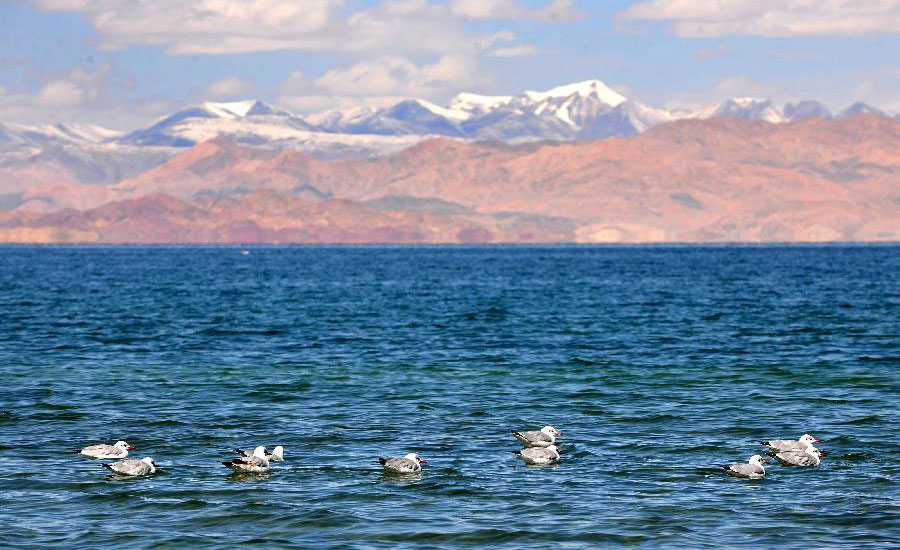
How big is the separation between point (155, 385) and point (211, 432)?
10.7 meters

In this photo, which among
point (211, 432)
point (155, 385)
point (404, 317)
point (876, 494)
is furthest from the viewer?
point (404, 317)

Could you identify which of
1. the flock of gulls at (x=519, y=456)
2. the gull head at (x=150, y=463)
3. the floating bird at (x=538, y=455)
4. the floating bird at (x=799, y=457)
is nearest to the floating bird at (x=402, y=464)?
the flock of gulls at (x=519, y=456)

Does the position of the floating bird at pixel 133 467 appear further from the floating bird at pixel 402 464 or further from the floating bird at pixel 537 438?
the floating bird at pixel 537 438

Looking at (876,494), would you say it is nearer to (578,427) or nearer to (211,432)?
(578,427)

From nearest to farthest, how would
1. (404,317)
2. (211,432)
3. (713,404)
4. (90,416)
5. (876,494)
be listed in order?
(876,494) < (211,432) < (90,416) < (713,404) < (404,317)

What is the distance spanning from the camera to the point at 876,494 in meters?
24.9

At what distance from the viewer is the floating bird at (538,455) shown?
2775cm

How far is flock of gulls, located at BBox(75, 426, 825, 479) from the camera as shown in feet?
86.7

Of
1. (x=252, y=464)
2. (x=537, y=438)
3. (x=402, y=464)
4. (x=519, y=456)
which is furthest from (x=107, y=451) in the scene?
(x=537, y=438)

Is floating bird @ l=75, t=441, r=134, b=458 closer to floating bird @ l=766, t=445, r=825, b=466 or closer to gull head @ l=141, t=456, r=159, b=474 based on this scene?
gull head @ l=141, t=456, r=159, b=474

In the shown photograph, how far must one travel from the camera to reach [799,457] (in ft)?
90.2

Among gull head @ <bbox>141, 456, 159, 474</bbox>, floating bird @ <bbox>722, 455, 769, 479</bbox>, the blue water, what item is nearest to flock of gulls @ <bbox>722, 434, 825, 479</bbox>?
floating bird @ <bbox>722, 455, 769, 479</bbox>

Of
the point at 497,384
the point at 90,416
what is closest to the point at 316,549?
the point at 90,416

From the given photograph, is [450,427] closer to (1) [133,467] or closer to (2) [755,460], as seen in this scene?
(2) [755,460]
